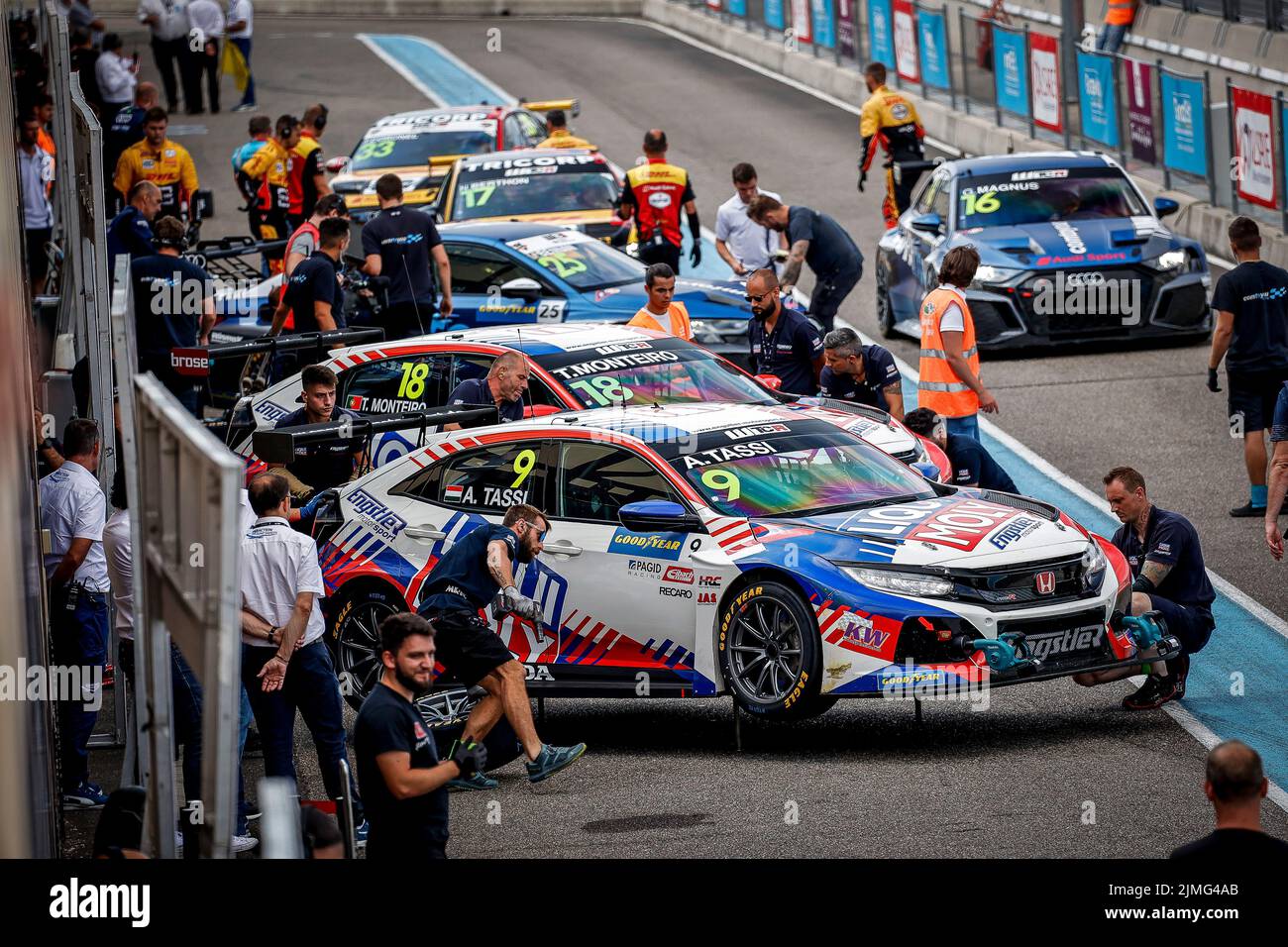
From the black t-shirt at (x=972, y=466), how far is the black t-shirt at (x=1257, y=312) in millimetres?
1876

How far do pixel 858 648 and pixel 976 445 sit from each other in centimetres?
369

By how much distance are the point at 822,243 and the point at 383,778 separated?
10.9 m

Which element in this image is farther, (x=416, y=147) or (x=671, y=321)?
(x=416, y=147)

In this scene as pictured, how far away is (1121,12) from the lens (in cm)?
3025

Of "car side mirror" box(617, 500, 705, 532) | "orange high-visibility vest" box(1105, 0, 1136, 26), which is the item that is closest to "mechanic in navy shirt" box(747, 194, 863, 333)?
"car side mirror" box(617, 500, 705, 532)

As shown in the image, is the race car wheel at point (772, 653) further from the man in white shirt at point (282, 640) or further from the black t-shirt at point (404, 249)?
the black t-shirt at point (404, 249)

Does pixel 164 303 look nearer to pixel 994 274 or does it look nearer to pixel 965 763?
pixel 994 274

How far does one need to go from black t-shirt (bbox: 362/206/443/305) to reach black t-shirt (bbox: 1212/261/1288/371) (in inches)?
253

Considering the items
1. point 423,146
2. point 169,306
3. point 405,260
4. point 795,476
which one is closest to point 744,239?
point 405,260

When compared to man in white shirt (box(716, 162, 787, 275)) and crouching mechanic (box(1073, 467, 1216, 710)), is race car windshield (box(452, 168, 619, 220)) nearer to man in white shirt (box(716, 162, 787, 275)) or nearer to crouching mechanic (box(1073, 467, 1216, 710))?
man in white shirt (box(716, 162, 787, 275))

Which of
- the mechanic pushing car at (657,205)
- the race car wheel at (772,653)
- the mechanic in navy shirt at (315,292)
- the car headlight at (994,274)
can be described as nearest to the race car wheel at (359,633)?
the race car wheel at (772,653)
